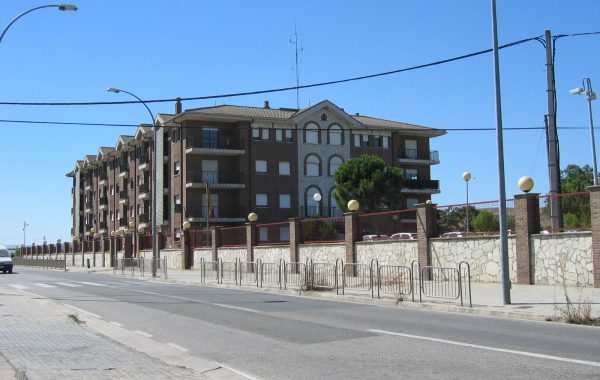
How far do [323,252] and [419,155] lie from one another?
1552 inches

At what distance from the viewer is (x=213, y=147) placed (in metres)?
57.2

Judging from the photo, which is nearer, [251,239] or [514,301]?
A: [514,301]

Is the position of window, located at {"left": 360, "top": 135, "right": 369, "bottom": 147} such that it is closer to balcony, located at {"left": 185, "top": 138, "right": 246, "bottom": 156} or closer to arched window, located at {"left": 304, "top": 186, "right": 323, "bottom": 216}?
arched window, located at {"left": 304, "top": 186, "right": 323, "bottom": 216}

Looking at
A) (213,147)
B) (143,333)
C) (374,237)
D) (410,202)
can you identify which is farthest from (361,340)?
(410,202)

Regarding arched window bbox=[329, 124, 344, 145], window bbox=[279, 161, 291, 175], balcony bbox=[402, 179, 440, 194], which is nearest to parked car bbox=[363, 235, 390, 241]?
window bbox=[279, 161, 291, 175]

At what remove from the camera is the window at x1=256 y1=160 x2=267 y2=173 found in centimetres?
5847

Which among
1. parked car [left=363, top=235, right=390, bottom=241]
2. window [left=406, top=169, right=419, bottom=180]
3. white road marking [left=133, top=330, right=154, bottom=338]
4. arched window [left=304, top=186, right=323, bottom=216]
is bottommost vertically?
white road marking [left=133, top=330, right=154, bottom=338]

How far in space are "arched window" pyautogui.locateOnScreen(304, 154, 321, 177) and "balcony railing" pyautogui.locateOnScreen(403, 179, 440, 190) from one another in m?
9.12

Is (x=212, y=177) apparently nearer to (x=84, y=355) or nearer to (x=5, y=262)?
(x=5, y=262)

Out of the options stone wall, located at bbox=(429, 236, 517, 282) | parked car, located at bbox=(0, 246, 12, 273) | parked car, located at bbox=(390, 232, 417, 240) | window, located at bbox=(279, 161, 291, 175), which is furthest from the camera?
window, located at bbox=(279, 161, 291, 175)

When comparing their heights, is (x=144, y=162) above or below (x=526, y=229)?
above

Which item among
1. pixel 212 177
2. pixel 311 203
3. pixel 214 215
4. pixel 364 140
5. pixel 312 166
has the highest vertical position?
pixel 364 140

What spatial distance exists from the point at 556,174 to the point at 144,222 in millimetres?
50572

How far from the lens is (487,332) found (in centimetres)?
1143
